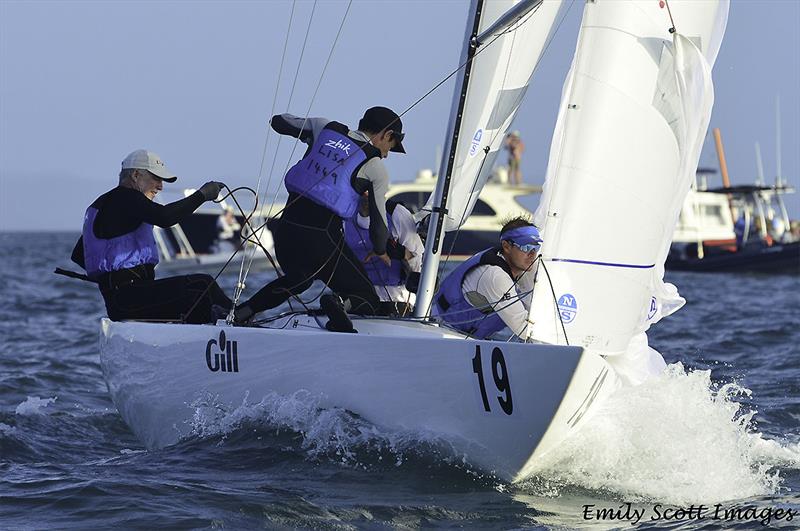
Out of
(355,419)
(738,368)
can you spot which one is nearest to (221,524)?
(355,419)

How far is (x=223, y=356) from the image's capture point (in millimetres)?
5266

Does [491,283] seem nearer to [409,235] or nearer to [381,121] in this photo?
[381,121]

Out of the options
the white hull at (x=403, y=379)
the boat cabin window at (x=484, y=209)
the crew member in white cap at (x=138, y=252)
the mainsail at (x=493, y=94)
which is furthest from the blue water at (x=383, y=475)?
the boat cabin window at (x=484, y=209)

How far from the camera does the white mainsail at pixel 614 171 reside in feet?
14.9

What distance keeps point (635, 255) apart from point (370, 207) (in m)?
1.29

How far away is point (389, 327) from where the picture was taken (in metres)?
5.00

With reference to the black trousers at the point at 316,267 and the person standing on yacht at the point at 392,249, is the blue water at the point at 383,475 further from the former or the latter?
the person standing on yacht at the point at 392,249

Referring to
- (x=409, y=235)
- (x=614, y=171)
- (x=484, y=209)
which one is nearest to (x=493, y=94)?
(x=409, y=235)

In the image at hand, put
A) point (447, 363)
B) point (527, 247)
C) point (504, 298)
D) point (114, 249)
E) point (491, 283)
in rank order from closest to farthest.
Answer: point (447, 363)
point (504, 298)
point (491, 283)
point (527, 247)
point (114, 249)

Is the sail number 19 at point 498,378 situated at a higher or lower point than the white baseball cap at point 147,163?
lower

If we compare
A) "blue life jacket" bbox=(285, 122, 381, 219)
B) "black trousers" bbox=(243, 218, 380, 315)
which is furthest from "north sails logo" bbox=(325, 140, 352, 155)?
"black trousers" bbox=(243, 218, 380, 315)

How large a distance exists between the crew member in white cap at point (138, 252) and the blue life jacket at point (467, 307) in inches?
43.1

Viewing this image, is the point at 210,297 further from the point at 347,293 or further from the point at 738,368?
the point at 738,368

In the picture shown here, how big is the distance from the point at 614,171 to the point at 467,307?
0.94 m
